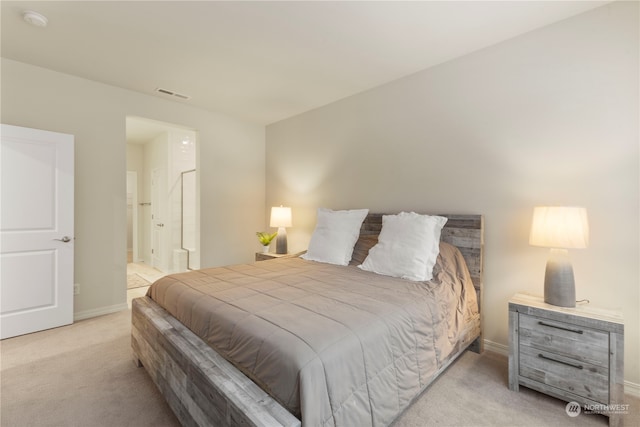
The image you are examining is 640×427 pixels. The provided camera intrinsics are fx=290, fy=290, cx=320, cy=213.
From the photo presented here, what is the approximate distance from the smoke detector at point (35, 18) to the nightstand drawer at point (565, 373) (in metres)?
4.06

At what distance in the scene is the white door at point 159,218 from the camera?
536 cm

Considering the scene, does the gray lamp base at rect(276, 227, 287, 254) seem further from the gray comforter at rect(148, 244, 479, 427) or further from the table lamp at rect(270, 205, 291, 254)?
the gray comforter at rect(148, 244, 479, 427)

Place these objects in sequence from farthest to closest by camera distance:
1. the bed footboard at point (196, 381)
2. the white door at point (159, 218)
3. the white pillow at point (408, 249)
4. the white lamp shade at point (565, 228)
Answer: the white door at point (159, 218) < the white pillow at point (408, 249) < the white lamp shade at point (565, 228) < the bed footboard at point (196, 381)

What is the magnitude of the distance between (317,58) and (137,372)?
9.62 feet

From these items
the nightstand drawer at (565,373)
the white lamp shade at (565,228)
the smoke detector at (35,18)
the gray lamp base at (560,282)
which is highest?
Answer: the smoke detector at (35,18)

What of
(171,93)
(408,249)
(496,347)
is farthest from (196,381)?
(171,93)

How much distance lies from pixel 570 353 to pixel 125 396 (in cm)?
273

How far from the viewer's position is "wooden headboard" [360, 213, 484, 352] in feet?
7.96

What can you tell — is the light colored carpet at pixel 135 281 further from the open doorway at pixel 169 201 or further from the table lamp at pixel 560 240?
the table lamp at pixel 560 240

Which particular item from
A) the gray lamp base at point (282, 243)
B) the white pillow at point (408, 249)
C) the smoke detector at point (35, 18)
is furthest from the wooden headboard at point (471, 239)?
the smoke detector at point (35, 18)

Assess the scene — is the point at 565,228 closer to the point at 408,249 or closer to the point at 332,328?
the point at 408,249

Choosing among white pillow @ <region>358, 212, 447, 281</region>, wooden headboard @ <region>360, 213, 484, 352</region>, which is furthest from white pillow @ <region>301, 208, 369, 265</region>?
wooden headboard @ <region>360, 213, 484, 352</region>

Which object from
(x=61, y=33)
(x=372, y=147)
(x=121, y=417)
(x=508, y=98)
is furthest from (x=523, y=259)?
(x=61, y=33)

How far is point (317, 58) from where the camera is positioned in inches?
105
